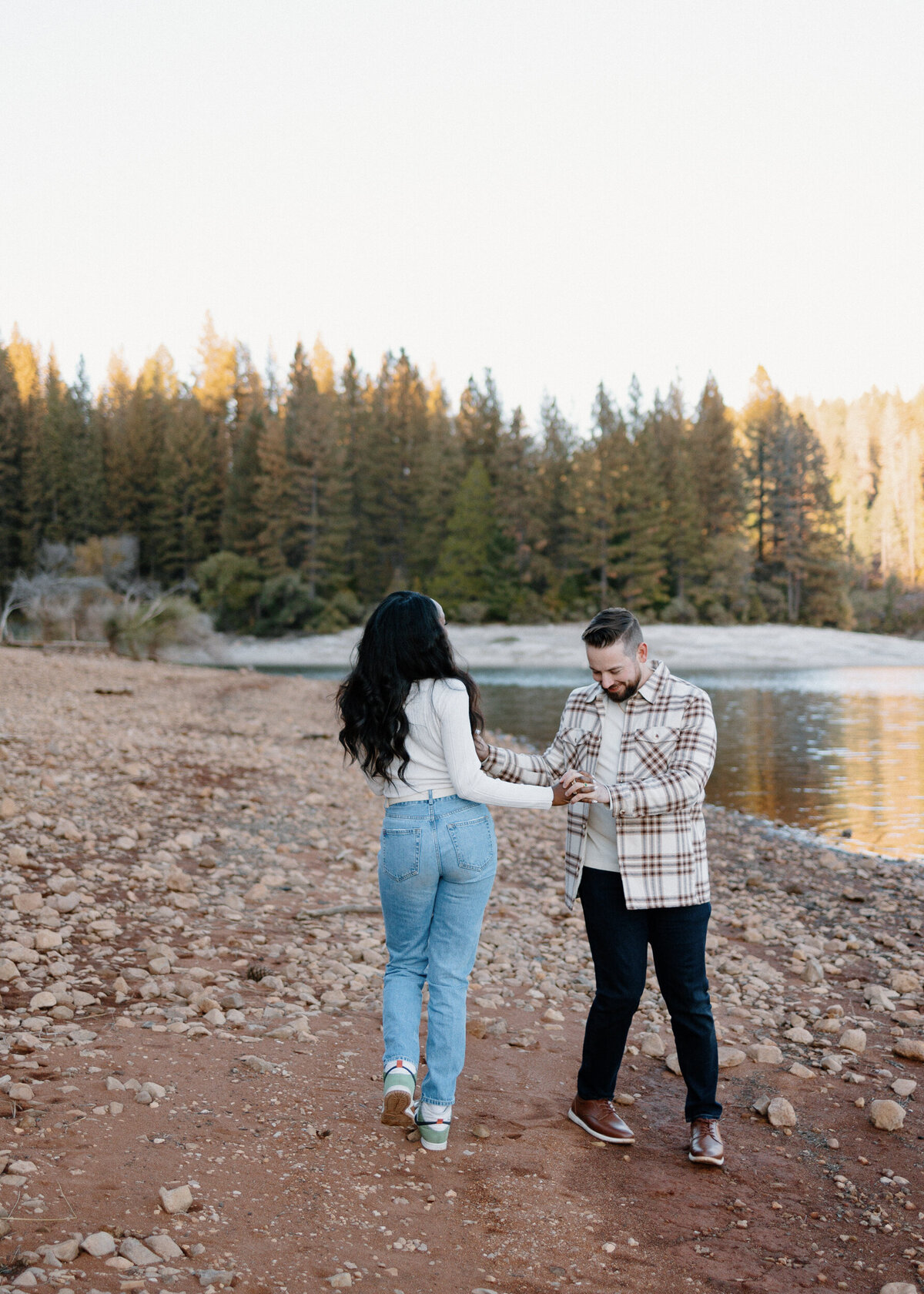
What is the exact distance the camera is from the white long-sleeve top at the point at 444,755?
265 cm

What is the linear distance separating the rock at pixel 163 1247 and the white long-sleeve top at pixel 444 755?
3.93 feet

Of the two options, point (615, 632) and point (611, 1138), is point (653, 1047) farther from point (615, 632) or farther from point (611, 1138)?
point (615, 632)

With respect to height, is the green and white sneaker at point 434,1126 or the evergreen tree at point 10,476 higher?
the evergreen tree at point 10,476

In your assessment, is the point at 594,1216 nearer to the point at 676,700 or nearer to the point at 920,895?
the point at 676,700

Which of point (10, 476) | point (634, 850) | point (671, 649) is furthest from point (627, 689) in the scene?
point (10, 476)

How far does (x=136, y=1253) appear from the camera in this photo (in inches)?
81.6

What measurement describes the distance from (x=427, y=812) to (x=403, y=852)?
134mm

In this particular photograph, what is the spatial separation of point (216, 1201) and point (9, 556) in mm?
59283

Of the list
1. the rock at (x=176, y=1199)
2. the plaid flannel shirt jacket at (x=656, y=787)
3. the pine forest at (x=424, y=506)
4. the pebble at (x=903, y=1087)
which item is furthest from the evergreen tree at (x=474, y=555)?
the rock at (x=176, y=1199)

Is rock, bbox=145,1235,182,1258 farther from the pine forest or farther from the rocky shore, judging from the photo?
the pine forest

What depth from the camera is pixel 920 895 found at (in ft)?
22.5

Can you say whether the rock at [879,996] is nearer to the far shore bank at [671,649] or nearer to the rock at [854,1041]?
the rock at [854,1041]

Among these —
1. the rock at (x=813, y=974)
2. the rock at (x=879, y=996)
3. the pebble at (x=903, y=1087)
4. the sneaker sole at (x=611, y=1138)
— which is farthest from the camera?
the rock at (x=813, y=974)

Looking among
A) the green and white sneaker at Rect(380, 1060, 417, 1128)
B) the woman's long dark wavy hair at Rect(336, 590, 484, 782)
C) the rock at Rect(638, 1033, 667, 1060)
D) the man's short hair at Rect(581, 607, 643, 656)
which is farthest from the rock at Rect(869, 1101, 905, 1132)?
the woman's long dark wavy hair at Rect(336, 590, 484, 782)
